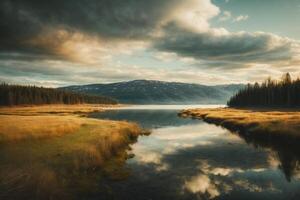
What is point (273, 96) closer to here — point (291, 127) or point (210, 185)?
point (291, 127)

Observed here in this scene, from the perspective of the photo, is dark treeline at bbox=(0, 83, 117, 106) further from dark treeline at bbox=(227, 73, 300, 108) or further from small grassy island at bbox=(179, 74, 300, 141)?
dark treeline at bbox=(227, 73, 300, 108)

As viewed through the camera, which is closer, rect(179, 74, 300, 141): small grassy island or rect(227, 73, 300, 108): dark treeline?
rect(179, 74, 300, 141): small grassy island

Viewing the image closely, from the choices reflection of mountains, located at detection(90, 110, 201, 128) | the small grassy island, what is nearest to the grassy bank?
the small grassy island

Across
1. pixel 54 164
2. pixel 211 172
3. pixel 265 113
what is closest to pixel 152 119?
pixel 265 113

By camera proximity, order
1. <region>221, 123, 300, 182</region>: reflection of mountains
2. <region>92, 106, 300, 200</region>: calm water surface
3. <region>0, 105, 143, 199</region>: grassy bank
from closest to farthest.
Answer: <region>0, 105, 143, 199</region>: grassy bank → <region>92, 106, 300, 200</region>: calm water surface → <region>221, 123, 300, 182</region>: reflection of mountains

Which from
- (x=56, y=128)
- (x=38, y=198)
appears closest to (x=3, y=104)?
(x=56, y=128)

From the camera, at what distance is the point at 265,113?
7175 cm

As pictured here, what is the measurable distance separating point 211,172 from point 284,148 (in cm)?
1422

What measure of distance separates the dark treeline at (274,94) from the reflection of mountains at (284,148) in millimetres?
69703

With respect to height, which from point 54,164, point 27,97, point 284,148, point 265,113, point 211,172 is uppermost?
point 27,97

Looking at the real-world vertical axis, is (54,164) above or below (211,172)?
above

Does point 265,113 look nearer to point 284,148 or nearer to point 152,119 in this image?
point 152,119

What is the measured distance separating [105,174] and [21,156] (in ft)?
23.9

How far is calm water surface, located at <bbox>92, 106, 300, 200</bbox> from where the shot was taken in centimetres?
1658
